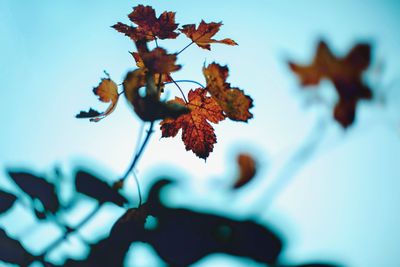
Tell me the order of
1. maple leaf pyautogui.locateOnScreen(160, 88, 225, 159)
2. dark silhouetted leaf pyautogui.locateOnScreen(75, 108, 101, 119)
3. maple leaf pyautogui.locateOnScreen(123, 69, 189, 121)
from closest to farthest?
maple leaf pyautogui.locateOnScreen(123, 69, 189, 121) < dark silhouetted leaf pyautogui.locateOnScreen(75, 108, 101, 119) < maple leaf pyautogui.locateOnScreen(160, 88, 225, 159)

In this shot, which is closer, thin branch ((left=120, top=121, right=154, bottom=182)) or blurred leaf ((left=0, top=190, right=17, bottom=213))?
thin branch ((left=120, top=121, right=154, bottom=182))

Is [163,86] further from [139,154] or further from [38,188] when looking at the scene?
[38,188]

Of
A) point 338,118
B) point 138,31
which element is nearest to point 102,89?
point 138,31

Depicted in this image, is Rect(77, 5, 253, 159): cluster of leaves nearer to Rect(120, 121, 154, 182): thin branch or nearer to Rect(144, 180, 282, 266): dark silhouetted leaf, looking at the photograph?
Rect(120, 121, 154, 182): thin branch

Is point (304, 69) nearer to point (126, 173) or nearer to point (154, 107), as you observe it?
point (154, 107)

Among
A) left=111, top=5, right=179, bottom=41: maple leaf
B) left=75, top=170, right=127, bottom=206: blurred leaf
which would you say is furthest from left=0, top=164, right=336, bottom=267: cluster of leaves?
left=111, top=5, right=179, bottom=41: maple leaf

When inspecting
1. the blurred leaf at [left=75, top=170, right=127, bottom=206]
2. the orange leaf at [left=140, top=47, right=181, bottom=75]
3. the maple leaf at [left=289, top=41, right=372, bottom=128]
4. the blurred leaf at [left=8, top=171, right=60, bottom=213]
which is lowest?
the blurred leaf at [left=8, top=171, right=60, bottom=213]

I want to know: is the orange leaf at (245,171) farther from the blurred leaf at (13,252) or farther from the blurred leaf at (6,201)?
the blurred leaf at (6,201)
